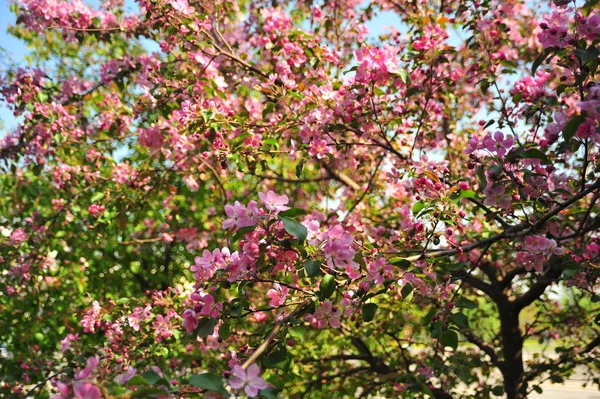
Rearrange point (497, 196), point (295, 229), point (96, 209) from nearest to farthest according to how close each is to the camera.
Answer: point (295, 229) → point (497, 196) → point (96, 209)

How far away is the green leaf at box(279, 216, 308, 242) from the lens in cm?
125

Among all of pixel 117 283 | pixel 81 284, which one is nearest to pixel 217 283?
pixel 81 284

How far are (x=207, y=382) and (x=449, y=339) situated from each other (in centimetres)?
96

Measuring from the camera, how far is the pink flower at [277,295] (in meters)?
1.67

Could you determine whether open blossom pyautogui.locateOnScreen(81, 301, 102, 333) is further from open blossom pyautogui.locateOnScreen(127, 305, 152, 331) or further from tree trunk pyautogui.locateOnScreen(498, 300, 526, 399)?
tree trunk pyautogui.locateOnScreen(498, 300, 526, 399)

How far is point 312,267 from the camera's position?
1.33 meters

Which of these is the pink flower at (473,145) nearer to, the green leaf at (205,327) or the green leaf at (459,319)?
the green leaf at (459,319)

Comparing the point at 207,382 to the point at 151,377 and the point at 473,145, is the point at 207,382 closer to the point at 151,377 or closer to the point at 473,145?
the point at 151,377

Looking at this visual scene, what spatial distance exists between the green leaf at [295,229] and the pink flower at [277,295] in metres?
0.46

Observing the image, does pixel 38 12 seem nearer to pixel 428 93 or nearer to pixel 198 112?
pixel 198 112

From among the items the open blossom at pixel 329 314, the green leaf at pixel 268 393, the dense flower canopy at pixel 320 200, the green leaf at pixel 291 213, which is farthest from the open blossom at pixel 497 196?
the green leaf at pixel 268 393

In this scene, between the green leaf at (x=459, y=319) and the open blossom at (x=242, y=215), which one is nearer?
the open blossom at (x=242, y=215)

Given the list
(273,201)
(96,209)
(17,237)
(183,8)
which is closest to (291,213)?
(273,201)

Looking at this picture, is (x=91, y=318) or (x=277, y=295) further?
(x=91, y=318)
